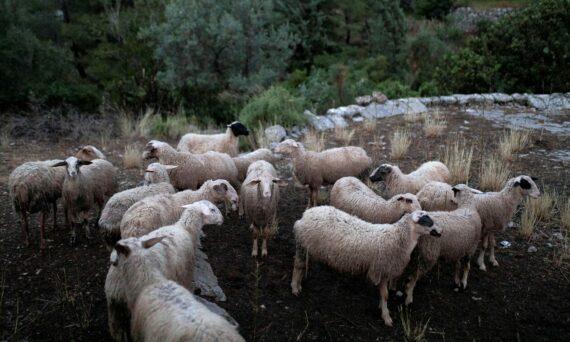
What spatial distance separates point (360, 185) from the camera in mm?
6578

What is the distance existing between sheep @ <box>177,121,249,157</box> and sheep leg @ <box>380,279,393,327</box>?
484 centimetres

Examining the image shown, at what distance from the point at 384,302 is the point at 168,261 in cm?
241

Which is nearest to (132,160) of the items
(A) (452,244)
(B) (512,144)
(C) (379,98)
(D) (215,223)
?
(D) (215,223)

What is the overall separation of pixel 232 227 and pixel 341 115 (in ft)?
21.4

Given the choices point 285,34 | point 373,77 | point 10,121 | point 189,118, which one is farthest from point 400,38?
point 10,121

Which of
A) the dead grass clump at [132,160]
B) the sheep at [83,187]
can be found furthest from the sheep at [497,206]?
the dead grass clump at [132,160]

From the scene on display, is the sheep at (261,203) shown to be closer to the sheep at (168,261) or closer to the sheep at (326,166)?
the sheep at (168,261)

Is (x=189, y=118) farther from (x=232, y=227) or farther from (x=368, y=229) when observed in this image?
(x=368, y=229)

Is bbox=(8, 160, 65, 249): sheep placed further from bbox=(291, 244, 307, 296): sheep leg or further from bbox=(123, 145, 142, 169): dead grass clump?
bbox=(291, 244, 307, 296): sheep leg

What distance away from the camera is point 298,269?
17.5ft

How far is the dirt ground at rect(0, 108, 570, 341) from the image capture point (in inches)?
186

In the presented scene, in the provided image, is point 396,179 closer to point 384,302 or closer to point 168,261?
point 384,302

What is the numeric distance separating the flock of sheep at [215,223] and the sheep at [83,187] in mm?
17

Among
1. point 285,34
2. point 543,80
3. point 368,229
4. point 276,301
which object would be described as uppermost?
point 285,34
